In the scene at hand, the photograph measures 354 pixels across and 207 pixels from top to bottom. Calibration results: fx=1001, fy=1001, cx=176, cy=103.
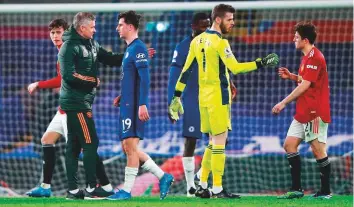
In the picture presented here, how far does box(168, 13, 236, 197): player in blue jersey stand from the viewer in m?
10.4

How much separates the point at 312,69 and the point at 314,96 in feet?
0.93

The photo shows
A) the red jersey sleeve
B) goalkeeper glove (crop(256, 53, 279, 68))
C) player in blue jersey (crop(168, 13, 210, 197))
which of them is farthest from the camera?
player in blue jersey (crop(168, 13, 210, 197))

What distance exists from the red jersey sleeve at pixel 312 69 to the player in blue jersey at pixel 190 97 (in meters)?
1.32

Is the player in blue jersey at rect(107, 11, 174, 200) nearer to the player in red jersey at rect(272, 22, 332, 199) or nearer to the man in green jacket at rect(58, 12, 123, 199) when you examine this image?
the man in green jacket at rect(58, 12, 123, 199)

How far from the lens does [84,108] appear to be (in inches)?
368

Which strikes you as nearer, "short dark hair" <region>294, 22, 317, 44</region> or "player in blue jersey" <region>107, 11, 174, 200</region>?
"player in blue jersey" <region>107, 11, 174, 200</region>

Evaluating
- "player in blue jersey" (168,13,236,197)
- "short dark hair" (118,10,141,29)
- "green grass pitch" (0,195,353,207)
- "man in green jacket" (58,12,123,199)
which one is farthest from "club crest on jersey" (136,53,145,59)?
"green grass pitch" (0,195,353,207)

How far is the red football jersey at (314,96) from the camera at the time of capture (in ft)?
31.5

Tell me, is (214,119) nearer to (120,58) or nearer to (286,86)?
(120,58)

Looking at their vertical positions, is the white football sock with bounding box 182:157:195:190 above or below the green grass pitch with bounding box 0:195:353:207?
above

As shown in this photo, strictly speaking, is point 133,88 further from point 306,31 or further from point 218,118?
point 306,31

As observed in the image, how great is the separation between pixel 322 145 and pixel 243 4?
9.06 feet

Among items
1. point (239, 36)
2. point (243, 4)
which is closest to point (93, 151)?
point (243, 4)

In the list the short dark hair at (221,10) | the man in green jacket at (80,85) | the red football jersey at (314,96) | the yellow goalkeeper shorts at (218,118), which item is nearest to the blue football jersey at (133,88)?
the man in green jacket at (80,85)
